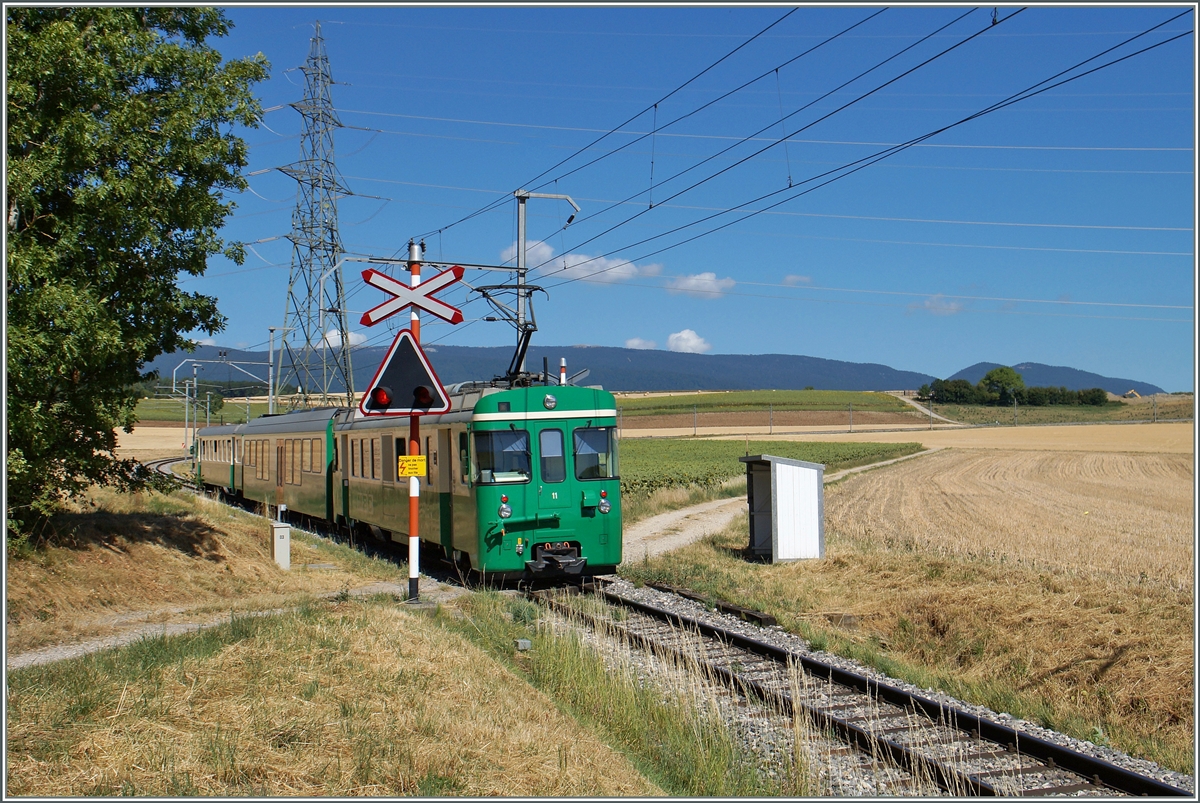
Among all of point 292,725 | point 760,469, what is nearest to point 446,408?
point 292,725

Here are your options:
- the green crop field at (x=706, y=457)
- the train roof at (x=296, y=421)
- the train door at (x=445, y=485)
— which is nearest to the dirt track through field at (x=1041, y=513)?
the green crop field at (x=706, y=457)

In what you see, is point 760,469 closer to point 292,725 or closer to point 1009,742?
point 1009,742

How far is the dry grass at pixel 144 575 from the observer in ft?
35.1

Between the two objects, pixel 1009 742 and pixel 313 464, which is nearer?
pixel 1009 742

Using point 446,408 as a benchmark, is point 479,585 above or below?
below

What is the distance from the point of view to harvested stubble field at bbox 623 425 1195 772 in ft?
27.4

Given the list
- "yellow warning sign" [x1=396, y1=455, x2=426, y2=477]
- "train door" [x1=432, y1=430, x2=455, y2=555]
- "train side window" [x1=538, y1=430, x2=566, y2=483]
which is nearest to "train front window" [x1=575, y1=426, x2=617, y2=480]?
"train side window" [x1=538, y1=430, x2=566, y2=483]

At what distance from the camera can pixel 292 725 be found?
5.83 m

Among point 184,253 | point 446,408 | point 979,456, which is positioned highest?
point 184,253

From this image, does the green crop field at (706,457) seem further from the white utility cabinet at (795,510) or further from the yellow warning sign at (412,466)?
the yellow warning sign at (412,466)

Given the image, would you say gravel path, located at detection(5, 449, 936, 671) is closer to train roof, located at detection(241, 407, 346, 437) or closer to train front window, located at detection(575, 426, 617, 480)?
train front window, located at detection(575, 426, 617, 480)

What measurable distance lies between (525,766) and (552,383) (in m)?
10.1

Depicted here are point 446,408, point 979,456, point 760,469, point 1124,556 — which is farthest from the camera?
point 979,456

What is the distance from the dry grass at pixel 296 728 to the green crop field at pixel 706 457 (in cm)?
2395
